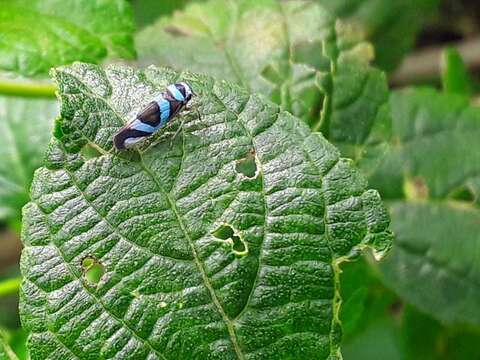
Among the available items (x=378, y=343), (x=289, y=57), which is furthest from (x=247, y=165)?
(x=378, y=343)

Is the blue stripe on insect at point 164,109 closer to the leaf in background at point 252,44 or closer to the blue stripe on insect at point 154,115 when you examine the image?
the blue stripe on insect at point 154,115

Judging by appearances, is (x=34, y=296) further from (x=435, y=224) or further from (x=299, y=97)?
(x=435, y=224)

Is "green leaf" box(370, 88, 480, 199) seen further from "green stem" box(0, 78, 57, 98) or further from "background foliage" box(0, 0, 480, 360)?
"green stem" box(0, 78, 57, 98)

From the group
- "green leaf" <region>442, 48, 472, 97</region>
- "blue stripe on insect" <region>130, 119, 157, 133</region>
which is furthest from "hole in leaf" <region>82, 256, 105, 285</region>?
"green leaf" <region>442, 48, 472, 97</region>

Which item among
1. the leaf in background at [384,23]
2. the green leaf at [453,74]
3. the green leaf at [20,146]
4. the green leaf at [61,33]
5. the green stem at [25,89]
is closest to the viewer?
the green leaf at [61,33]

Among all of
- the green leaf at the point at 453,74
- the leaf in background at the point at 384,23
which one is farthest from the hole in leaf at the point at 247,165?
the leaf in background at the point at 384,23
